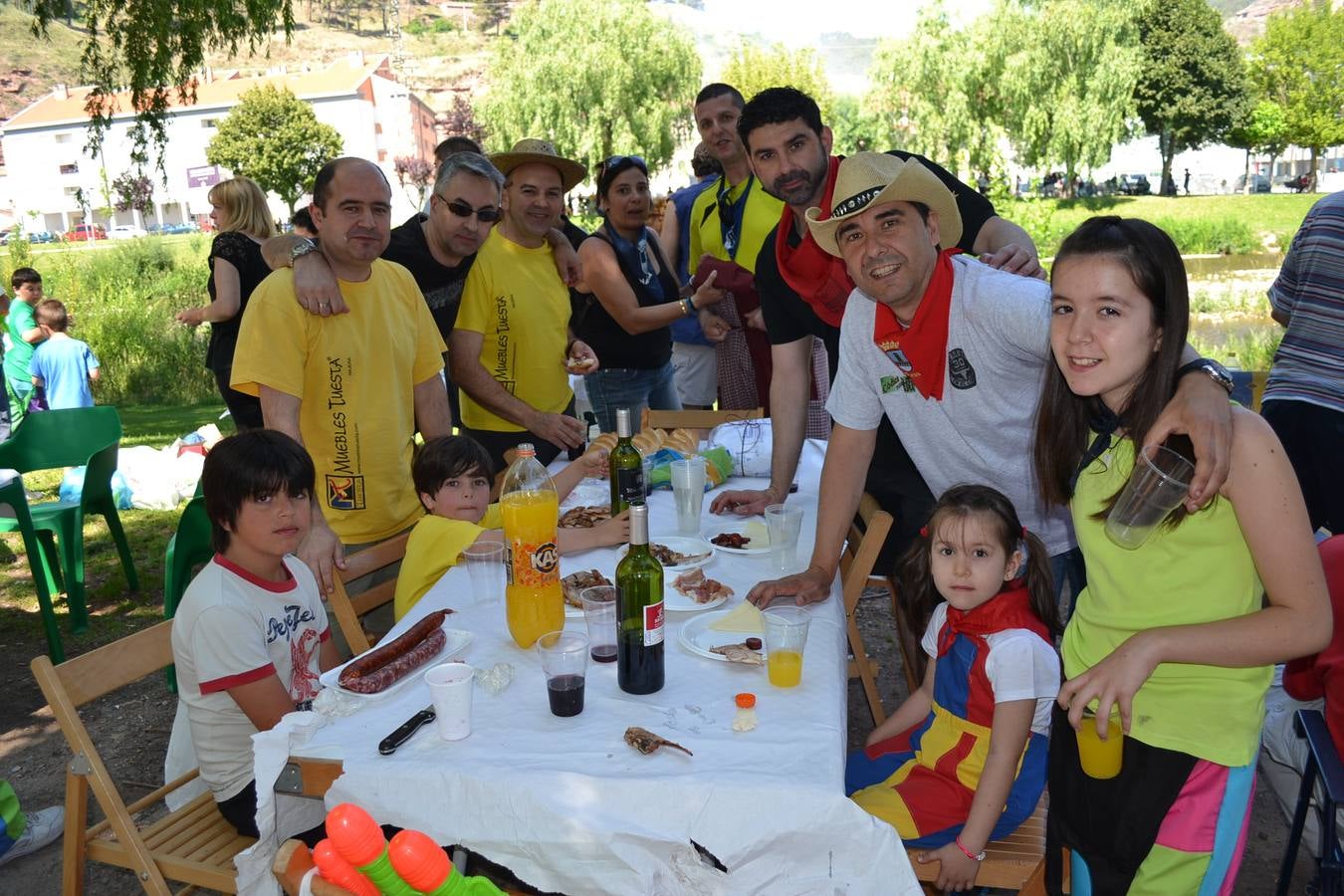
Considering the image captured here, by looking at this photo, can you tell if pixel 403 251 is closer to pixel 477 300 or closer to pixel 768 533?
pixel 477 300

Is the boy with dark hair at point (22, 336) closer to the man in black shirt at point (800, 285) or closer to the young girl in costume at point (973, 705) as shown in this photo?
the man in black shirt at point (800, 285)

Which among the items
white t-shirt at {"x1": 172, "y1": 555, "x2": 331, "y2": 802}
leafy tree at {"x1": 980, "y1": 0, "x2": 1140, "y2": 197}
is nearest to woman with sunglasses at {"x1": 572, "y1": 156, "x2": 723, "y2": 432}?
white t-shirt at {"x1": 172, "y1": 555, "x2": 331, "y2": 802}

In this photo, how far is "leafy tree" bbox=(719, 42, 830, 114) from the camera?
1582 inches

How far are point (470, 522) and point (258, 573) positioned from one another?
2.20ft

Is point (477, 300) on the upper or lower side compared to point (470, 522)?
upper

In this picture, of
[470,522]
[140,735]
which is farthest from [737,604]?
[140,735]

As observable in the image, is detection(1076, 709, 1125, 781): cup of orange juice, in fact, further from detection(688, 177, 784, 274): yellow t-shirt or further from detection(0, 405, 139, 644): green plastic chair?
detection(0, 405, 139, 644): green plastic chair

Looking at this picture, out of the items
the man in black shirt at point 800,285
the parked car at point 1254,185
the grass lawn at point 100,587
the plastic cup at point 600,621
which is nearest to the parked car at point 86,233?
the grass lawn at point 100,587

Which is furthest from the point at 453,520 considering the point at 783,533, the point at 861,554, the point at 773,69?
the point at 773,69

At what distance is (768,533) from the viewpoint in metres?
2.77

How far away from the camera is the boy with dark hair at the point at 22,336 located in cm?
848

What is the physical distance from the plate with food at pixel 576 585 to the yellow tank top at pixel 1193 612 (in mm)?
Answer: 1250

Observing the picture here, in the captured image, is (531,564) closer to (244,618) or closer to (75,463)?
(244,618)

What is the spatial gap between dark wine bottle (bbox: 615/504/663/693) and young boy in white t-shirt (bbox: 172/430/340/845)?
101cm
